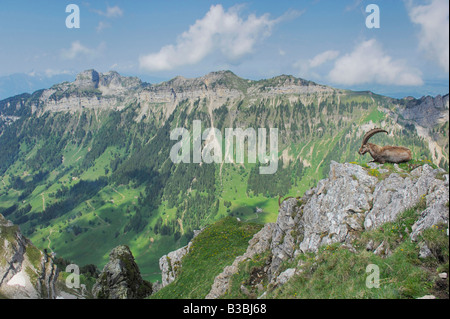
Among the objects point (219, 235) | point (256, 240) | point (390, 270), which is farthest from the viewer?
point (219, 235)

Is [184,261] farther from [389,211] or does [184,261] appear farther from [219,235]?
[389,211]

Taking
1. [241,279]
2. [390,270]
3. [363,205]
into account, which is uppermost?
[363,205]

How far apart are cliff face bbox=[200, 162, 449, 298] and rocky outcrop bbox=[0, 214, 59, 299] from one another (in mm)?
55179

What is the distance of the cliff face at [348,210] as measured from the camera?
1527cm

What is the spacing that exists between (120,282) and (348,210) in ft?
146

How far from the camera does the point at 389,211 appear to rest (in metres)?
16.8

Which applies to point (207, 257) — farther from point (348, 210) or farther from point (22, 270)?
point (22, 270)

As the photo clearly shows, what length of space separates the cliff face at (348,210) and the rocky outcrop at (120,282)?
31.2 metres

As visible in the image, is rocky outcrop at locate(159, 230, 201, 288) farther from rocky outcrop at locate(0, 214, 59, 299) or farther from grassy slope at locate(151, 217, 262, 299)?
rocky outcrop at locate(0, 214, 59, 299)

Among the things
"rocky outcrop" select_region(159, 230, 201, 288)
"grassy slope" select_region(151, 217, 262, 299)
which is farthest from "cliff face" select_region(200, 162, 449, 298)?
"rocky outcrop" select_region(159, 230, 201, 288)

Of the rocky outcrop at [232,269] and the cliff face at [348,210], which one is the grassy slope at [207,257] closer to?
the rocky outcrop at [232,269]

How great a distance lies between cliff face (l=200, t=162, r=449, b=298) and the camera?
50.1 feet

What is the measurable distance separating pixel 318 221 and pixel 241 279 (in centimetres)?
Answer: 802
